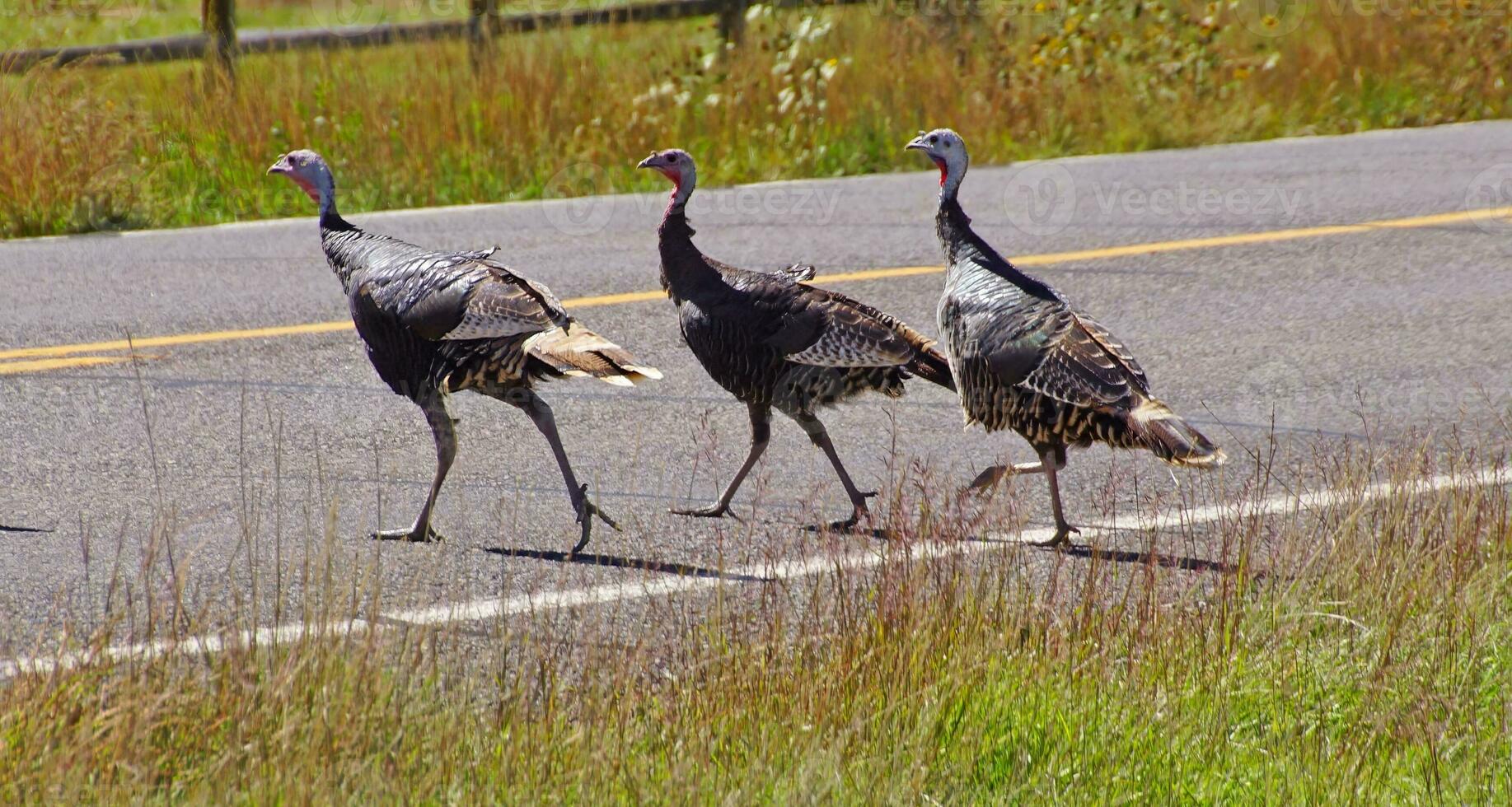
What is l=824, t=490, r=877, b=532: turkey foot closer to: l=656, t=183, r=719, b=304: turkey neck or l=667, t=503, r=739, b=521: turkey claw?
l=667, t=503, r=739, b=521: turkey claw

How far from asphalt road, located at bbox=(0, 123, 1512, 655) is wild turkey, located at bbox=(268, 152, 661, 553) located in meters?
0.32

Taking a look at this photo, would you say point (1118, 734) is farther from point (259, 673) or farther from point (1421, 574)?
point (259, 673)

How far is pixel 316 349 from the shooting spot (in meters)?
7.34

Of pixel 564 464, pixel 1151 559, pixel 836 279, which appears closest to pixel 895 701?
pixel 1151 559

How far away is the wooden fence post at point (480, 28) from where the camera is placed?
12.5 metres

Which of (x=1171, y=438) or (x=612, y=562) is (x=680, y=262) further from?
(x=1171, y=438)

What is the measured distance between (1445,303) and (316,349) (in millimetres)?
5011

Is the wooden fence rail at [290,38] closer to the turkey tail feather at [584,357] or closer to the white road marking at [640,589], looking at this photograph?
the turkey tail feather at [584,357]

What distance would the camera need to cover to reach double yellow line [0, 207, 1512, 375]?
23.1 ft

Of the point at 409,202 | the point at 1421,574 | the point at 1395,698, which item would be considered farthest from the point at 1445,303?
the point at 409,202

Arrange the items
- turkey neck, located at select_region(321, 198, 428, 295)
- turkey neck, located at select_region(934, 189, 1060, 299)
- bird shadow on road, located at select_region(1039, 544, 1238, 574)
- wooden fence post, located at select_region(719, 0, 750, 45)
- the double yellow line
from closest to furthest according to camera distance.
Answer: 1. bird shadow on road, located at select_region(1039, 544, 1238, 574)
2. turkey neck, located at select_region(321, 198, 428, 295)
3. turkey neck, located at select_region(934, 189, 1060, 299)
4. the double yellow line
5. wooden fence post, located at select_region(719, 0, 750, 45)

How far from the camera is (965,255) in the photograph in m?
5.55

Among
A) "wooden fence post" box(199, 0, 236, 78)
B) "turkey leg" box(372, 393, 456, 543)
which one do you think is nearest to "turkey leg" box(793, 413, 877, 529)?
"turkey leg" box(372, 393, 456, 543)

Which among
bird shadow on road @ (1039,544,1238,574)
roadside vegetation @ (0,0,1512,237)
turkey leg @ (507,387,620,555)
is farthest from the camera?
roadside vegetation @ (0,0,1512,237)
